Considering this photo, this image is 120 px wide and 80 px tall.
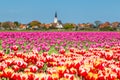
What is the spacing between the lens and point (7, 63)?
5.70 metres

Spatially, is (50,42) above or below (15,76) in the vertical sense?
below

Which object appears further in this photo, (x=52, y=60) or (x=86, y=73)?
(x=52, y=60)

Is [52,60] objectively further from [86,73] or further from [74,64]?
[86,73]

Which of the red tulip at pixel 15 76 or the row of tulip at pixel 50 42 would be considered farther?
the row of tulip at pixel 50 42

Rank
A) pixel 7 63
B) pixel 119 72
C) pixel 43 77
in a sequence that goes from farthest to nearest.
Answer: pixel 7 63
pixel 119 72
pixel 43 77

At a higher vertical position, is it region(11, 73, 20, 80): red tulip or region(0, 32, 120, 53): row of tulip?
region(11, 73, 20, 80): red tulip

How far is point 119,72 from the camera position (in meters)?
4.94

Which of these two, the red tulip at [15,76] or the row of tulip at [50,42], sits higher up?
the red tulip at [15,76]

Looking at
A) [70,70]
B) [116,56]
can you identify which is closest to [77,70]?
[70,70]

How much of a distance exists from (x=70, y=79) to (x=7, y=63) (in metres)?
1.61

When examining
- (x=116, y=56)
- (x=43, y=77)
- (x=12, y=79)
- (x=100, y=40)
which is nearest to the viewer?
(x=43, y=77)

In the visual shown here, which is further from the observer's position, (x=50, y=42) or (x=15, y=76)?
(x=50, y=42)

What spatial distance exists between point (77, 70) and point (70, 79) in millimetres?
751

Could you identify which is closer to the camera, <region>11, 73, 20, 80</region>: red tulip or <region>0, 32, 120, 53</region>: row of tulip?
<region>11, 73, 20, 80</region>: red tulip
